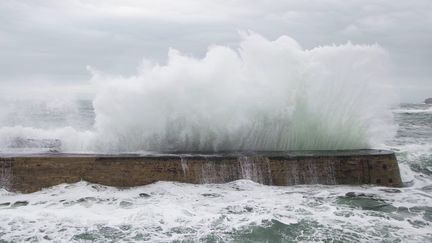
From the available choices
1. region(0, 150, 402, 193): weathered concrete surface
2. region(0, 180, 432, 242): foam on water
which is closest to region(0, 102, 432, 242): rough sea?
region(0, 180, 432, 242): foam on water

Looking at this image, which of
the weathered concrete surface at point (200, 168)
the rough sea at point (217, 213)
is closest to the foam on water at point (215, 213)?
the rough sea at point (217, 213)

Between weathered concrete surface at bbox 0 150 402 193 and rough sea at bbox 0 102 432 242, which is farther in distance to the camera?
weathered concrete surface at bbox 0 150 402 193

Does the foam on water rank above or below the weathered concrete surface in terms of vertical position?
below

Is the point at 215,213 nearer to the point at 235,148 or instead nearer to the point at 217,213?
the point at 217,213

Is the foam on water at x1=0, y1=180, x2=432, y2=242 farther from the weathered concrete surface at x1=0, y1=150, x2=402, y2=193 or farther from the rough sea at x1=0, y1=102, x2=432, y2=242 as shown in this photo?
the weathered concrete surface at x1=0, y1=150, x2=402, y2=193

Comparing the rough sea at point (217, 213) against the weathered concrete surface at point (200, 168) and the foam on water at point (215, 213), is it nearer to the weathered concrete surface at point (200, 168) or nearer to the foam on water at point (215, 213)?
the foam on water at point (215, 213)

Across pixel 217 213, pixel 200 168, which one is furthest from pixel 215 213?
pixel 200 168
